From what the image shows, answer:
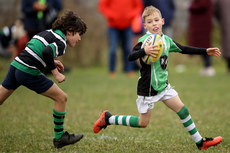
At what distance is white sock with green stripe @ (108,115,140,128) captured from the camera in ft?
13.5

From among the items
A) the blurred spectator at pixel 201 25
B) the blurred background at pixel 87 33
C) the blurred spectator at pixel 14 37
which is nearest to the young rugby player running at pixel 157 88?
the blurred spectator at pixel 14 37

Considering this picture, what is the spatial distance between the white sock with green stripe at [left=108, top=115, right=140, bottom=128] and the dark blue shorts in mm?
768

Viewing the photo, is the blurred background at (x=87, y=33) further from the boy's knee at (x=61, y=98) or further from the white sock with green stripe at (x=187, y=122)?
the white sock with green stripe at (x=187, y=122)

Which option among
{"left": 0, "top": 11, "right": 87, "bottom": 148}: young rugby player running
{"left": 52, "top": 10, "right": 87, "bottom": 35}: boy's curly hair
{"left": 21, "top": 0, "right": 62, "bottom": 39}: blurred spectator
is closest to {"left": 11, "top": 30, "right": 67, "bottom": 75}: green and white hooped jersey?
{"left": 0, "top": 11, "right": 87, "bottom": 148}: young rugby player running

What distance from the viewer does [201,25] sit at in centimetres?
1155

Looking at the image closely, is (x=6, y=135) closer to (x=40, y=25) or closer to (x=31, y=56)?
(x=31, y=56)

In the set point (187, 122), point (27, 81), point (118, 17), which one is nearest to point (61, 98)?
point (27, 81)

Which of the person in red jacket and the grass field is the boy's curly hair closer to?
the grass field

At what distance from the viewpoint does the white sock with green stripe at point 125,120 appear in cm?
411

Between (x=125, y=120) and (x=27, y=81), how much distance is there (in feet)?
3.45

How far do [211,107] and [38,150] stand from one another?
11.2 ft

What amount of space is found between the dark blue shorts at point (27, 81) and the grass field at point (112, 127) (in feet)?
1.96

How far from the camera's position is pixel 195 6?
1134 centimetres

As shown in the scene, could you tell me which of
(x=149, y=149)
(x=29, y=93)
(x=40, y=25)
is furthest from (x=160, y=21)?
(x=40, y=25)
